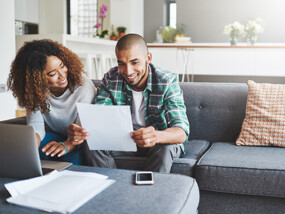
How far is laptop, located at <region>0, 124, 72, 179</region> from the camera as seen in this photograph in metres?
1.34

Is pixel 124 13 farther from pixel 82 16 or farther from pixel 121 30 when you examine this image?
pixel 82 16

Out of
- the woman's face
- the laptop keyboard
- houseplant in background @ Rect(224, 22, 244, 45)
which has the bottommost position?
the laptop keyboard

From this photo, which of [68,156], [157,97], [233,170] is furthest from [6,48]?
[233,170]

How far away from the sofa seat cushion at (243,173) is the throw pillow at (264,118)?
0.64ft

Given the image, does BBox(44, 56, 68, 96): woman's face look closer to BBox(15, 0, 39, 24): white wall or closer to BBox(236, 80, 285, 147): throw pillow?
BBox(236, 80, 285, 147): throw pillow

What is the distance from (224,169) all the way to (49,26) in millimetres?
5914

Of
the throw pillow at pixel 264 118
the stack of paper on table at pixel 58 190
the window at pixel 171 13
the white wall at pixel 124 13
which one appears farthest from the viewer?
the window at pixel 171 13

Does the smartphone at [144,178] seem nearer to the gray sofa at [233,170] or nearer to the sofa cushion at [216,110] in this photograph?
the gray sofa at [233,170]

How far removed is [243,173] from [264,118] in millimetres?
532

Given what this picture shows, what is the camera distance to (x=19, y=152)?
1.36 meters

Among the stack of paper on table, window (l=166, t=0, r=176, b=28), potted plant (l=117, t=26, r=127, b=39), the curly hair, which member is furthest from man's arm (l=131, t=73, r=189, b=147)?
window (l=166, t=0, r=176, b=28)

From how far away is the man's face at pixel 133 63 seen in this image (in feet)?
5.87

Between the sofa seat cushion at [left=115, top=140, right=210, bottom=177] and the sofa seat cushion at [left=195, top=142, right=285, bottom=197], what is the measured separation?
0.15 feet

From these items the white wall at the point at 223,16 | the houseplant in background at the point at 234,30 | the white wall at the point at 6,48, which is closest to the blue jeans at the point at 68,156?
the white wall at the point at 6,48
